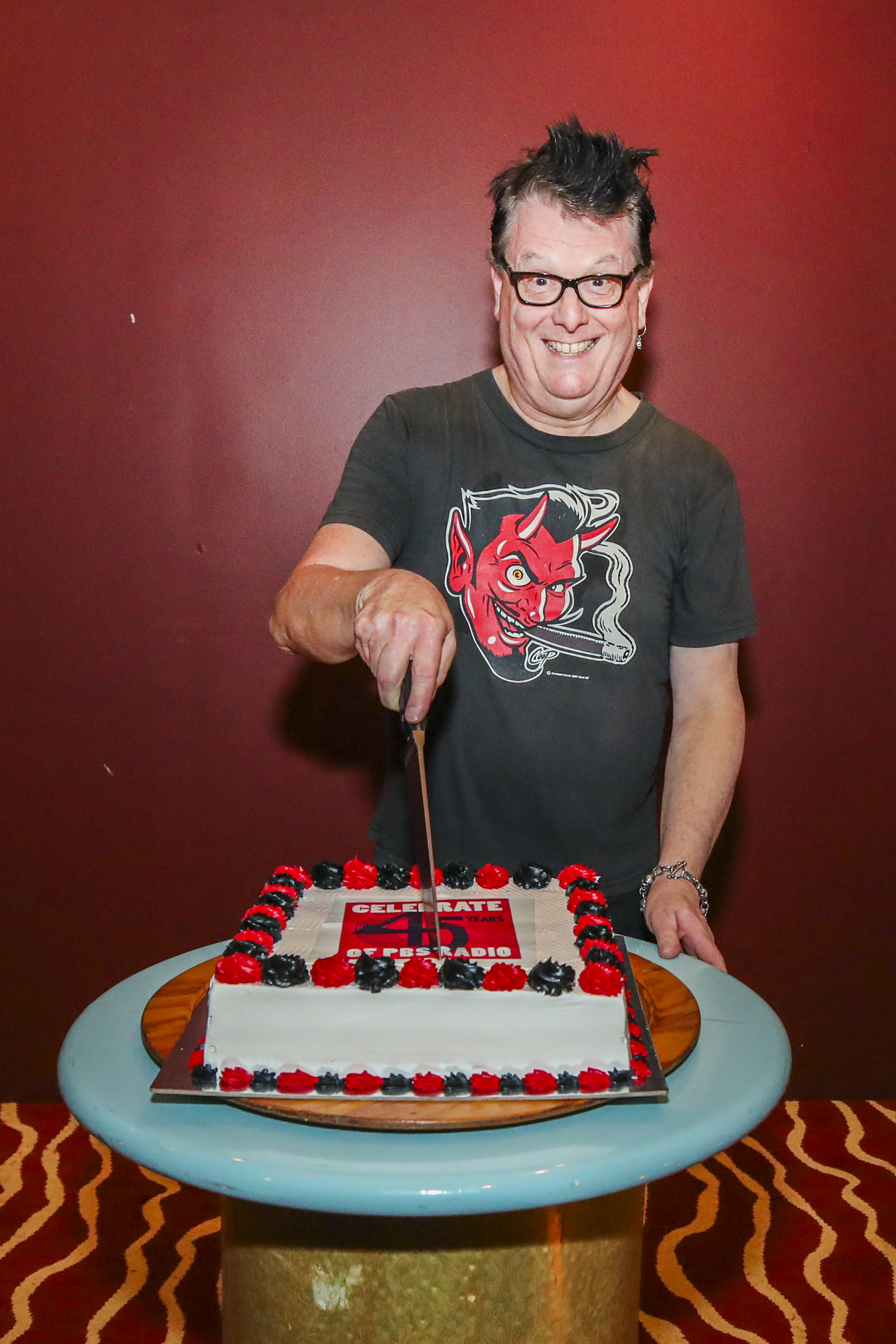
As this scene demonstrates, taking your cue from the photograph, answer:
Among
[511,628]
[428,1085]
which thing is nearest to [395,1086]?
[428,1085]

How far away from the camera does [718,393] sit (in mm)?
2662

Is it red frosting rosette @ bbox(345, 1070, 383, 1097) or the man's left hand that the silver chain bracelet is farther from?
red frosting rosette @ bbox(345, 1070, 383, 1097)

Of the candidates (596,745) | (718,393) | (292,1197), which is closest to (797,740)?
(718,393)

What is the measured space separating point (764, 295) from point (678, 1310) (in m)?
2.10

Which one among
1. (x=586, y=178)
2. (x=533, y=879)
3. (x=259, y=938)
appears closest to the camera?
(x=259, y=938)

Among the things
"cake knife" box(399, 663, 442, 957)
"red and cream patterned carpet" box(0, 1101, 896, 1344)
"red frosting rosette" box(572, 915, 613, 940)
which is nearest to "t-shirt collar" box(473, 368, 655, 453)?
"cake knife" box(399, 663, 442, 957)

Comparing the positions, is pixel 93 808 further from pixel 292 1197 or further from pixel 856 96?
pixel 856 96

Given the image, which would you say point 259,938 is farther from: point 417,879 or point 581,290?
point 581,290

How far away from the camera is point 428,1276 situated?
104 cm

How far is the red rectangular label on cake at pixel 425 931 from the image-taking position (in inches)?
45.4

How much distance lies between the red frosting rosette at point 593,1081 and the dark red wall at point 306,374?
1719 millimetres

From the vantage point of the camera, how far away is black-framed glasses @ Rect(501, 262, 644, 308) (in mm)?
1617

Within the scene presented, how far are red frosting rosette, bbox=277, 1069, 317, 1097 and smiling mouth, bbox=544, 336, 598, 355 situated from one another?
107 cm

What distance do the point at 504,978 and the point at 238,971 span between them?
236 millimetres
